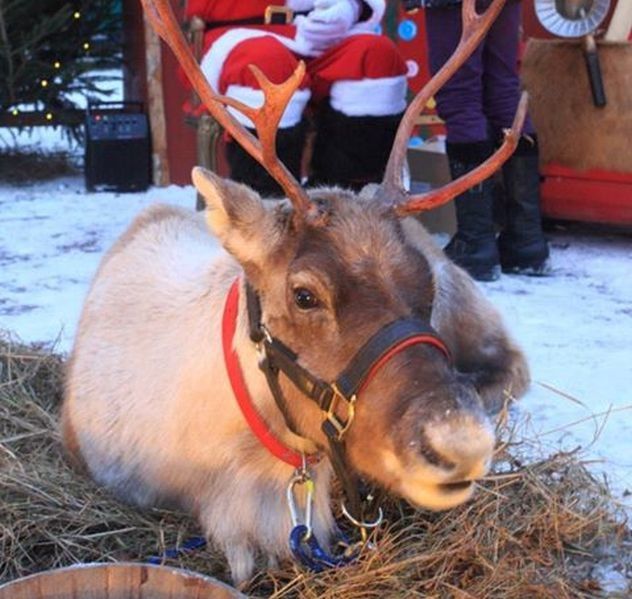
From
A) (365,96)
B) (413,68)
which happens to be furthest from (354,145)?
(413,68)

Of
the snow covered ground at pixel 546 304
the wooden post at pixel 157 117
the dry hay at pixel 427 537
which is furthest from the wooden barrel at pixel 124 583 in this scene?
the wooden post at pixel 157 117

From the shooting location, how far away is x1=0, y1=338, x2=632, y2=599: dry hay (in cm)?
248

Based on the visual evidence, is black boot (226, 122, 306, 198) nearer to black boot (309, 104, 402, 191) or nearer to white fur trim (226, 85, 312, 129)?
white fur trim (226, 85, 312, 129)

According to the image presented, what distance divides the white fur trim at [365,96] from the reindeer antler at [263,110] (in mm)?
2063

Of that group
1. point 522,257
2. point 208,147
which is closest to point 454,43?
point 522,257

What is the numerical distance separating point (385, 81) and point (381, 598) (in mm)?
2686

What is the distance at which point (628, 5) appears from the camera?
537 centimetres

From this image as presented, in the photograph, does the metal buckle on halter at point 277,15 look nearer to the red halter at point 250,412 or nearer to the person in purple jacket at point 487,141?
the person in purple jacket at point 487,141

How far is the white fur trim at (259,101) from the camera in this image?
172 inches

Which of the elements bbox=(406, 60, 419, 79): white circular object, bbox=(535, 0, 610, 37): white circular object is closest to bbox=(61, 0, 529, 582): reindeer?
bbox=(535, 0, 610, 37): white circular object

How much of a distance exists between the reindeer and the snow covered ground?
648mm

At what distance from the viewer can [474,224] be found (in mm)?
4879

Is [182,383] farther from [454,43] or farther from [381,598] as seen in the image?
[454,43]

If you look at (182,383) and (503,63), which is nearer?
(182,383)
